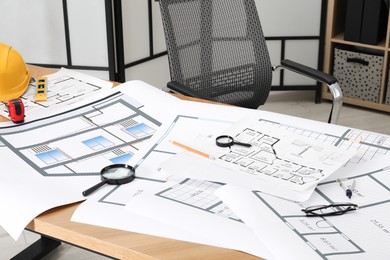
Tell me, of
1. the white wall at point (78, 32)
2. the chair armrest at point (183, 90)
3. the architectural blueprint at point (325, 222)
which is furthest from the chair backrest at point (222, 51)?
the white wall at point (78, 32)

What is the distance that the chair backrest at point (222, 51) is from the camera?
207cm

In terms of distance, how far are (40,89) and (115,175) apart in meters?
0.60

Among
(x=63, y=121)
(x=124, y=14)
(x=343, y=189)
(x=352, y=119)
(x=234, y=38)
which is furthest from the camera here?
(x=352, y=119)

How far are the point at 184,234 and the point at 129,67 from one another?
2.41m

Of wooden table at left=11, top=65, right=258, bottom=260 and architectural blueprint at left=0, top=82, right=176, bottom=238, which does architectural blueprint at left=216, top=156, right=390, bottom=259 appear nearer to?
wooden table at left=11, top=65, right=258, bottom=260

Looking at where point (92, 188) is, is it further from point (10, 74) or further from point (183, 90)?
point (183, 90)

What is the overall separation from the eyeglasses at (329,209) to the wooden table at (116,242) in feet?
0.57

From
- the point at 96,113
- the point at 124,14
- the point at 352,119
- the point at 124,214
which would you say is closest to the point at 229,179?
the point at 124,214

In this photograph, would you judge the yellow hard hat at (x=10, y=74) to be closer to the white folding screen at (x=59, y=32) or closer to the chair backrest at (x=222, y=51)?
the chair backrest at (x=222, y=51)

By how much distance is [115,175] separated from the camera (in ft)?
3.98

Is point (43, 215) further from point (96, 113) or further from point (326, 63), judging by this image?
point (326, 63)

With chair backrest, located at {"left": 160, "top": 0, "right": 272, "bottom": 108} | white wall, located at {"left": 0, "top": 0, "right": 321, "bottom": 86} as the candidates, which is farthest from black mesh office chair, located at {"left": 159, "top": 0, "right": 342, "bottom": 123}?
white wall, located at {"left": 0, "top": 0, "right": 321, "bottom": 86}

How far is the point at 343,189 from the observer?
1189mm

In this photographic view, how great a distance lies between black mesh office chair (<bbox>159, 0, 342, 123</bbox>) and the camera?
6.70 feet
